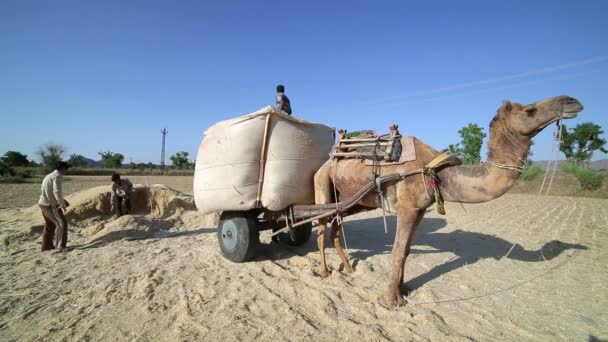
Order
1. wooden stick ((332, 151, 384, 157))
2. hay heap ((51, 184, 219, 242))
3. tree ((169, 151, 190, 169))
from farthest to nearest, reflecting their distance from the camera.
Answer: tree ((169, 151, 190, 169)) < hay heap ((51, 184, 219, 242)) < wooden stick ((332, 151, 384, 157))

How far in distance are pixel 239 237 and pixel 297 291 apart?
1397 mm

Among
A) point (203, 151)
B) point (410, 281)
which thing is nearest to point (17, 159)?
point (203, 151)

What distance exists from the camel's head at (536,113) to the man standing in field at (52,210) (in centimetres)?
723

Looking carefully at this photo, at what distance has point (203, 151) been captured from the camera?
4879 millimetres

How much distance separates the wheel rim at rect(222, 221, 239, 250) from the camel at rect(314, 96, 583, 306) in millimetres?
1499

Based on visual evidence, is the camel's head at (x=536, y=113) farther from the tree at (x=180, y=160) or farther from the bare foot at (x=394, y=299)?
the tree at (x=180, y=160)

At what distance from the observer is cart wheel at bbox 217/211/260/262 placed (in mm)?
4750

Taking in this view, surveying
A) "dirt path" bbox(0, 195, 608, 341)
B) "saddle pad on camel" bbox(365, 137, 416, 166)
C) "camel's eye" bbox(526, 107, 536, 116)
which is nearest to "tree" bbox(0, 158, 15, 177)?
"dirt path" bbox(0, 195, 608, 341)

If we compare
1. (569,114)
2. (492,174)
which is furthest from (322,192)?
(569,114)

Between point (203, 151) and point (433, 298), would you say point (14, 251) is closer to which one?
point (203, 151)

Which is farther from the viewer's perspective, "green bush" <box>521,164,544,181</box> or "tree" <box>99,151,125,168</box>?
"tree" <box>99,151,125,168</box>

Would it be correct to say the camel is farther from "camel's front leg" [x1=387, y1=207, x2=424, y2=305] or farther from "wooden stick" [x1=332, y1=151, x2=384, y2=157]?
"wooden stick" [x1=332, y1=151, x2=384, y2=157]

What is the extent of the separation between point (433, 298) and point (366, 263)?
52.6 inches

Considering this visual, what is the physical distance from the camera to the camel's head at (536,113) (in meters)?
2.66
